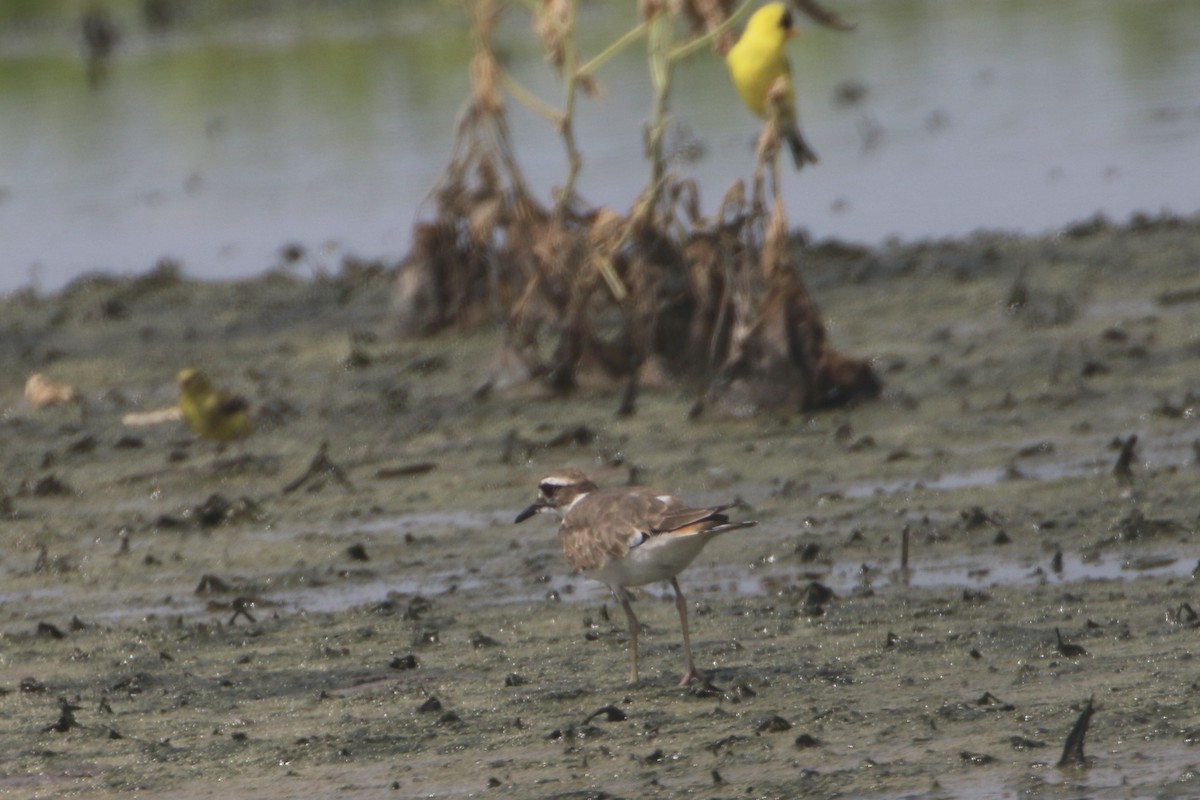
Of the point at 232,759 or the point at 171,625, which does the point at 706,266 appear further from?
the point at 232,759

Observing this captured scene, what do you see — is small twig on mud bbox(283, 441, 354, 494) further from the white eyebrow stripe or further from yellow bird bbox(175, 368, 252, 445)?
the white eyebrow stripe

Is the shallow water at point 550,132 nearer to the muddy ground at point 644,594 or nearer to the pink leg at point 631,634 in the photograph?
the muddy ground at point 644,594

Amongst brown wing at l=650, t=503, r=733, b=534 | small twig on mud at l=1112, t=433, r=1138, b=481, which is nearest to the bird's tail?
small twig on mud at l=1112, t=433, r=1138, b=481

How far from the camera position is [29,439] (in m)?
11.5

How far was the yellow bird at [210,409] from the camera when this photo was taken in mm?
10453

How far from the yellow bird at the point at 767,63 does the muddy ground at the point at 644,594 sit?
1.51 meters

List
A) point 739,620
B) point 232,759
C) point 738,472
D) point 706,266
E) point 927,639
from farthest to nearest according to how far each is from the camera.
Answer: point 706,266 < point 738,472 < point 739,620 < point 927,639 < point 232,759

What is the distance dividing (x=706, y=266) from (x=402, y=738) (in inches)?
192

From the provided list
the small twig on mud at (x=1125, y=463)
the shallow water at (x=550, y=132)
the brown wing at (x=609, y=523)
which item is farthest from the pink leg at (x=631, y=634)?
the shallow water at (x=550, y=132)

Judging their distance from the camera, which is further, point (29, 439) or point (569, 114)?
point (29, 439)

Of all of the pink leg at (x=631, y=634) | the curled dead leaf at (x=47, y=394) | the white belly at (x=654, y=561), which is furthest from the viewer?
the curled dead leaf at (x=47, y=394)

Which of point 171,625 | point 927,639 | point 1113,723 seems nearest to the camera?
point 1113,723

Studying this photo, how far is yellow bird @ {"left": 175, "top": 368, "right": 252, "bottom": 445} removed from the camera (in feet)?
34.3

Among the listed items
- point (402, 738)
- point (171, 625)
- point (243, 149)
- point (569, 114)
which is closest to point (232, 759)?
point (402, 738)
